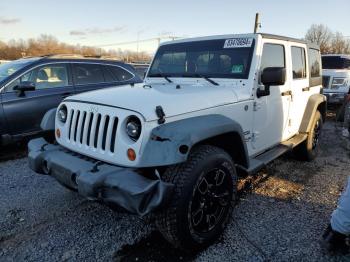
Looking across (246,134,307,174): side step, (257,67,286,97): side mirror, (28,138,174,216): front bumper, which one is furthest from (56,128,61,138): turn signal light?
(257,67,286,97): side mirror

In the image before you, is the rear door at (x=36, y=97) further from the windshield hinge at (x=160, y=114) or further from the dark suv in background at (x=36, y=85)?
the windshield hinge at (x=160, y=114)

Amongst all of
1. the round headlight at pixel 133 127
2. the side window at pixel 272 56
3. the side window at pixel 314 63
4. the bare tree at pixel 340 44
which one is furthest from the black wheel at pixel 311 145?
the bare tree at pixel 340 44

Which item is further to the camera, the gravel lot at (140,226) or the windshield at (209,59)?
the windshield at (209,59)

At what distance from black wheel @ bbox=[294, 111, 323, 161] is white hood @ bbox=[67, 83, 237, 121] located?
2.50m

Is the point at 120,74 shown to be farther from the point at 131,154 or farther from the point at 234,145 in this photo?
the point at 131,154

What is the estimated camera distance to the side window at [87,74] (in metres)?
6.38

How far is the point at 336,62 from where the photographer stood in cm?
1170

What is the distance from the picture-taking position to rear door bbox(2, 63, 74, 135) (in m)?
5.45

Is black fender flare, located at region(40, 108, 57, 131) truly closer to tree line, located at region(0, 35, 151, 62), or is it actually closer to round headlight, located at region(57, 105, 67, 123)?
round headlight, located at region(57, 105, 67, 123)

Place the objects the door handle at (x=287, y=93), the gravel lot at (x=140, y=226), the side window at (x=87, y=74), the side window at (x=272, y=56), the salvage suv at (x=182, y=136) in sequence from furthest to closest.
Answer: the side window at (x=87, y=74)
the door handle at (x=287, y=93)
the side window at (x=272, y=56)
the gravel lot at (x=140, y=226)
the salvage suv at (x=182, y=136)

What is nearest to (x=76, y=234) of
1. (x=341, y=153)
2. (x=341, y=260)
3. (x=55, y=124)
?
(x=55, y=124)

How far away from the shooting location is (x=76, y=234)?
3152mm

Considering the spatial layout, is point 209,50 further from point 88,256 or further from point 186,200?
point 88,256

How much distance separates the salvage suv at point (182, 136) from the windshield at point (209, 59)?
12mm
